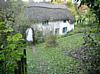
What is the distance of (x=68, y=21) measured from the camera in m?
20.9

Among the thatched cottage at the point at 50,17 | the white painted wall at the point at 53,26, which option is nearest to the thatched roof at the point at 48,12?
the thatched cottage at the point at 50,17

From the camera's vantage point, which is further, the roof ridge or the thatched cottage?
the roof ridge

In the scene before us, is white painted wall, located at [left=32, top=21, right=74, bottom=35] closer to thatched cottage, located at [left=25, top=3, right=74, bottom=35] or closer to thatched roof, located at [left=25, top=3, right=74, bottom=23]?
thatched cottage, located at [left=25, top=3, right=74, bottom=35]

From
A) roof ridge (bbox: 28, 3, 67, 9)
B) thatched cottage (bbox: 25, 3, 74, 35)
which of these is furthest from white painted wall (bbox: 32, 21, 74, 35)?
roof ridge (bbox: 28, 3, 67, 9)

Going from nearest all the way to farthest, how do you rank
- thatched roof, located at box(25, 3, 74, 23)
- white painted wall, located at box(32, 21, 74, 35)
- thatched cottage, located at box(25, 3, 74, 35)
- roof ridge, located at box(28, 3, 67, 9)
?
1. white painted wall, located at box(32, 21, 74, 35)
2. thatched cottage, located at box(25, 3, 74, 35)
3. thatched roof, located at box(25, 3, 74, 23)
4. roof ridge, located at box(28, 3, 67, 9)

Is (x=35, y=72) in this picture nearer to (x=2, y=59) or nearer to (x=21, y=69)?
(x=21, y=69)

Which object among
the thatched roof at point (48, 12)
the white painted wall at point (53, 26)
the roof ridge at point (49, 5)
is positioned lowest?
the white painted wall at point (53, 26)

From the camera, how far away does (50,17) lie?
18.4 meters

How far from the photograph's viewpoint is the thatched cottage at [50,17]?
16144 mm

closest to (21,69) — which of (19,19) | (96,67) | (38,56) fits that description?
(96,67)

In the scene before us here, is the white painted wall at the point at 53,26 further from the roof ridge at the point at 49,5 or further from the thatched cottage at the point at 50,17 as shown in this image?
the roof ridge at the point at 49,5

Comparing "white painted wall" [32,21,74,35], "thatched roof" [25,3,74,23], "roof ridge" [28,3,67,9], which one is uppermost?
"roof ridge" [28,3,67,9]

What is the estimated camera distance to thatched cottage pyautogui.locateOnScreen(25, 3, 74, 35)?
1614 cm

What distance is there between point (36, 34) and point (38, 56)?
175 inches
